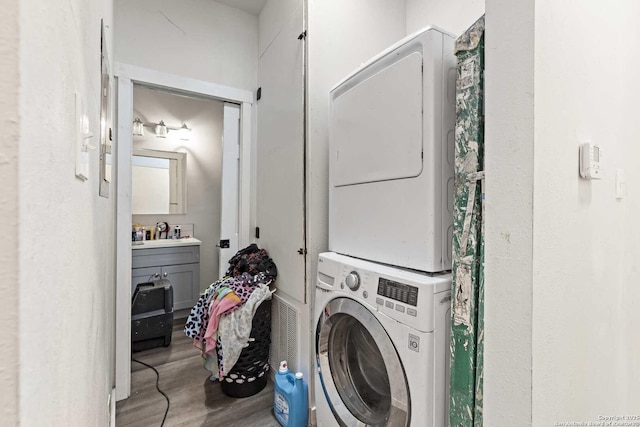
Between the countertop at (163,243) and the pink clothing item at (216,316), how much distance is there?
1.52m

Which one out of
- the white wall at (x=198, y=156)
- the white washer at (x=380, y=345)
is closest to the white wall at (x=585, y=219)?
the white washer at (x=380, y=345)

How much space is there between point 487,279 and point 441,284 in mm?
197

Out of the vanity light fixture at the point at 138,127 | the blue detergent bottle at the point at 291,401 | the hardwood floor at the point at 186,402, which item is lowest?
the hardwood floor at the point at 186,402

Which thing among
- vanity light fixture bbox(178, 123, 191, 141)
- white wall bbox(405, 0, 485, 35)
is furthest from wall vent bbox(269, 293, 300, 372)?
vanity light fixture bbox(178, 123, 191, 141)

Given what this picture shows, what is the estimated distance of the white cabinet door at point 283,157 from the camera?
5.84 feet

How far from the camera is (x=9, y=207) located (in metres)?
0.25

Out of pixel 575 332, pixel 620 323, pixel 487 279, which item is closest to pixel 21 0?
pixel 487 279

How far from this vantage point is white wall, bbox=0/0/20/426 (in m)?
0.24

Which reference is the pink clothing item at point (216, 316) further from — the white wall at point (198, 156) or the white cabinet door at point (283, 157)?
the white wall at point (198, 156)

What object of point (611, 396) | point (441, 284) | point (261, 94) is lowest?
point (611, 396)

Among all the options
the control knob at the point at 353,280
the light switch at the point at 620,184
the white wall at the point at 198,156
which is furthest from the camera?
the white wall at the point at 198,156

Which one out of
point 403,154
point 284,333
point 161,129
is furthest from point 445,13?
point 161,129

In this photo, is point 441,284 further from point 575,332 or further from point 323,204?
point 323,204

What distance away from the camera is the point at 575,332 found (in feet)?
2.82
